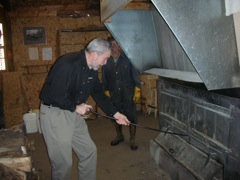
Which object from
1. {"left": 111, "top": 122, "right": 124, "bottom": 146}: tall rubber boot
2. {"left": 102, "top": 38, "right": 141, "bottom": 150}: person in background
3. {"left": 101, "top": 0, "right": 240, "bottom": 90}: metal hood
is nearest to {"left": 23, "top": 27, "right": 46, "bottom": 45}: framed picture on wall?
{"left": 102, "top": 38, "right": 141, "bottom": 150}: person in background

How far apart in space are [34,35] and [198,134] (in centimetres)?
543

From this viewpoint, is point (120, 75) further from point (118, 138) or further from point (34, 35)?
point (34, 35)

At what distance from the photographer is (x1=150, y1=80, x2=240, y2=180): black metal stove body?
221 centimetres

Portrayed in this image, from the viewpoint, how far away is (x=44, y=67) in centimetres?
691

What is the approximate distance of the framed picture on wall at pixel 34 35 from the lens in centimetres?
664

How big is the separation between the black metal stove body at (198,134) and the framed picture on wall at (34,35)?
4.41 m

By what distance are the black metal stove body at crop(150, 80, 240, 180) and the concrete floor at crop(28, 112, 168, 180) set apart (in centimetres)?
48

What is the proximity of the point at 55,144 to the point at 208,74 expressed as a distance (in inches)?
69.3

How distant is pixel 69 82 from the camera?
2734mm

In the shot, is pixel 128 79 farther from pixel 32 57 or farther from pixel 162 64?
pixel 32 57

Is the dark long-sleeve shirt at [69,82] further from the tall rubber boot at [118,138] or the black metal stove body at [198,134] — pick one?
the tall rubber boot at [118,138]

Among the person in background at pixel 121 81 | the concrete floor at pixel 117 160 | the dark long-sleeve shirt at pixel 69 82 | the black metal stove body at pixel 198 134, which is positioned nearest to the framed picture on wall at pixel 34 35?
the concrete floor at pixel 117 160

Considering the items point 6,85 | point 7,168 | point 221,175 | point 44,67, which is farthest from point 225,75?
point 44,67

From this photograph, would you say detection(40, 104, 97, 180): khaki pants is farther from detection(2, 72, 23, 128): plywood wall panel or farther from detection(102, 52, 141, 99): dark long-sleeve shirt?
detection(2, 72, 23, 128): plywood wall panel
